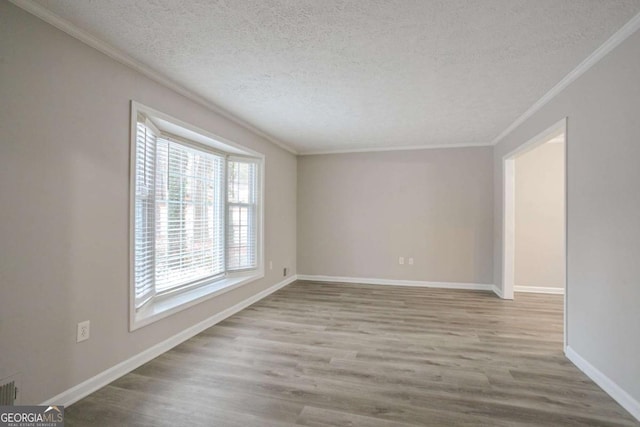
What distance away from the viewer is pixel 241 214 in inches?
163

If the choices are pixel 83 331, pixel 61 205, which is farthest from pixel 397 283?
pixel 61 205

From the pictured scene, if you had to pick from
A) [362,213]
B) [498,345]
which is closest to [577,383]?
[498,345]

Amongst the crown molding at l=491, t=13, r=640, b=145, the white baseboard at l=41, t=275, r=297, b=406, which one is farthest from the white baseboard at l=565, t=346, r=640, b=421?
the white baseboard at l=41, t=275, r=297, b=406

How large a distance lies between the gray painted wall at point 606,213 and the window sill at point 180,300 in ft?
11.5

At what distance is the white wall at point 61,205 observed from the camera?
1543mm

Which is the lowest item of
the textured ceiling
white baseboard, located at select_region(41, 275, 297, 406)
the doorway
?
white baseboard, located at select_region(41, 275, 297, 406)

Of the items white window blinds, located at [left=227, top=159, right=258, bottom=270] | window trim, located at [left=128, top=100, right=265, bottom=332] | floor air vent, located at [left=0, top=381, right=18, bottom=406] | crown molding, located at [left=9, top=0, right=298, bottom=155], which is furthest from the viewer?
white window blinds, located at [left=227, top=159, right=258, bottom=270]

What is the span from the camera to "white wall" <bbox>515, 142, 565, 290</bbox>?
14.7ft

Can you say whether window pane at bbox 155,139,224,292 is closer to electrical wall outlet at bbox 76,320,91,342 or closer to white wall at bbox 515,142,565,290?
electrical wall outlet at bbox 76,320,91,342

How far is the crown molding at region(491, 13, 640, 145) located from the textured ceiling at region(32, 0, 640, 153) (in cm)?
5

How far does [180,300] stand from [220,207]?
4.57ft

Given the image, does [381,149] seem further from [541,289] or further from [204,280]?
[204,280]

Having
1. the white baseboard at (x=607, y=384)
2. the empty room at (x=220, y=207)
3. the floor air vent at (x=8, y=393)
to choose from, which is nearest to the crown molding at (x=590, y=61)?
the empty room at (x=220, y=207)

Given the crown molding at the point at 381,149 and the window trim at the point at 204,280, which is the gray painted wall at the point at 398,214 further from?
the window trim at the point at 204,280
